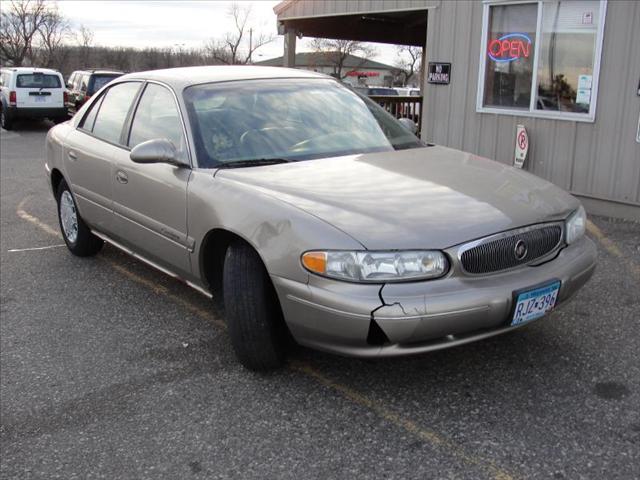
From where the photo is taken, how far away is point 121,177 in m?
4.59

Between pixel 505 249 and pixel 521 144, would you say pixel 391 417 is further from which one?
pixel 521 144

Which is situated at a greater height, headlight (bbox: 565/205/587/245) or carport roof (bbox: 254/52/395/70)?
carport roof (bbox: 254/52/395/70)

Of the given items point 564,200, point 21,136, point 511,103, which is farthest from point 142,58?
point 564,200

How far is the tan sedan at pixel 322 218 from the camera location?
9.74 ft

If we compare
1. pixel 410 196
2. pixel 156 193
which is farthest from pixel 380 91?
pixel 410 196

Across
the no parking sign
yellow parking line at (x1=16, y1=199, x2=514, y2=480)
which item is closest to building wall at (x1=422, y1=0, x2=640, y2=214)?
the no parking sign

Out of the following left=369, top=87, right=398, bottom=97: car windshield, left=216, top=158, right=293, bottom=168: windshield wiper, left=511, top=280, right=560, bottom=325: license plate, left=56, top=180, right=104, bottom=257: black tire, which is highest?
left=369, top=87, right=398, bottom=97: car windshield

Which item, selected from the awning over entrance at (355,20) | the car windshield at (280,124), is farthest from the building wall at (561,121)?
the car windshield at (280,124)

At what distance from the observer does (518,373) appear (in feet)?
11.7

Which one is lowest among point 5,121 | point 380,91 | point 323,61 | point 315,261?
point 5,121

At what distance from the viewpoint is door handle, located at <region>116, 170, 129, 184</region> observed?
4.53 m

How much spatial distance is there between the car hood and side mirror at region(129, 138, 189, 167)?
1.16 ft

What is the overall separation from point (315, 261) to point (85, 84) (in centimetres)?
1828

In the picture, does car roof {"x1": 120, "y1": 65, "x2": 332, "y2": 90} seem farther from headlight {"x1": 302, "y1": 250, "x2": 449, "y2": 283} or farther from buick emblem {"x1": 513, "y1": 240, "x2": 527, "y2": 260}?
buick emblem {"x1": 513, "y1": 240, "x2": 527, "y2": 260}
